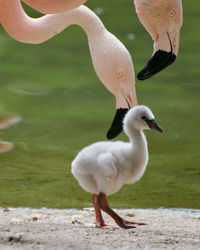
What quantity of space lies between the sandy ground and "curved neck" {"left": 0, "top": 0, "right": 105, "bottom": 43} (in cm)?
83

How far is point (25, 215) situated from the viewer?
3273mm

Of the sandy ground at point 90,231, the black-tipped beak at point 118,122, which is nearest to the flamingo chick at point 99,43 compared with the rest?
the black-tipped beak at point 118,122

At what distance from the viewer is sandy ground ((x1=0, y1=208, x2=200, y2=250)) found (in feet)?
7.89

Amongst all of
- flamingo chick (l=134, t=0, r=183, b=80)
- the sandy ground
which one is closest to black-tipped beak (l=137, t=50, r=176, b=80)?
flamingo chick (l=134, t=0, r=183, b=80)

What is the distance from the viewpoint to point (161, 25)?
9.87 feet

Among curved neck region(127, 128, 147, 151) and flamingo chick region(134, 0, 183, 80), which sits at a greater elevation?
flamingo chick region(134, 0, 183, 80)

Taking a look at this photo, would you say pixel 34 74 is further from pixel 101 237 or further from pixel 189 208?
pixel 101 237

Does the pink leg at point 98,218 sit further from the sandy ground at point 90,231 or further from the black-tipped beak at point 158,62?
the black-tipped beak at point 158,62

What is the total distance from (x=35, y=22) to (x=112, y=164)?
2.79 feet

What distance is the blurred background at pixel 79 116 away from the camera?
3.83 metres

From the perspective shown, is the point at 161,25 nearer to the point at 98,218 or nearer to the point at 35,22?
the point at 35,22

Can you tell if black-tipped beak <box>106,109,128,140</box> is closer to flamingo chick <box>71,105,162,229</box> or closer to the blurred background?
flamingo chick <box>71,105,162,229</box>

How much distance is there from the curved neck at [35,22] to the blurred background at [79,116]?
2.90 ft

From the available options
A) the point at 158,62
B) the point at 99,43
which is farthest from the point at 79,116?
the point at 158,62
